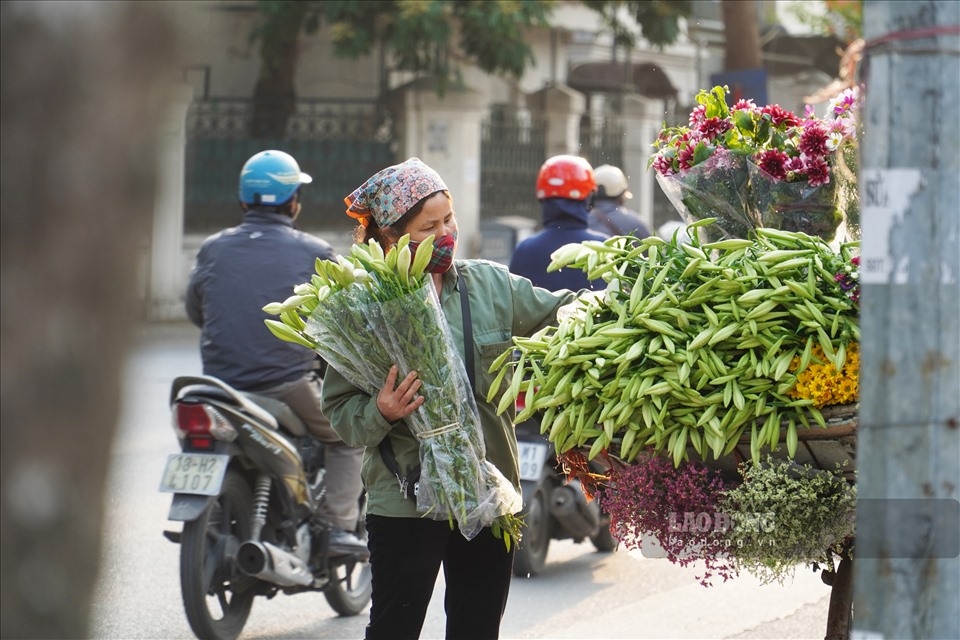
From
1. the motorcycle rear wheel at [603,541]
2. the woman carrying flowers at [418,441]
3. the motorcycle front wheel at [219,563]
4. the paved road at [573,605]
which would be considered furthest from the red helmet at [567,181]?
the woman carrying flowers at [418,441]

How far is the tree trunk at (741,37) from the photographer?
70.6 feet

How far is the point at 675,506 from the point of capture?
11.2 feet

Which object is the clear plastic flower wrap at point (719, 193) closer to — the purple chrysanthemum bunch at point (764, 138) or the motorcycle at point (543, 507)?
the purple chrysanthemum bunch at point (764, 138)

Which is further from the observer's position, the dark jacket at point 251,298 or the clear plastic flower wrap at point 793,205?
the dark jacket at point 251,298

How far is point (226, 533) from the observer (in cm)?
555

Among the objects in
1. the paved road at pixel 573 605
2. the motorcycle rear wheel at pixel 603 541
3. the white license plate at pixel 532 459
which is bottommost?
the paved road at pixel 573 605

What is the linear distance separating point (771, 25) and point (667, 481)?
2886 centimetres

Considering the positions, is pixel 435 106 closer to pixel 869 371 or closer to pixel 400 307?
pixel 400 307

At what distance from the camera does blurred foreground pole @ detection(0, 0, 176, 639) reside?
158cm

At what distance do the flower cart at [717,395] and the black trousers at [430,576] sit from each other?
355mm

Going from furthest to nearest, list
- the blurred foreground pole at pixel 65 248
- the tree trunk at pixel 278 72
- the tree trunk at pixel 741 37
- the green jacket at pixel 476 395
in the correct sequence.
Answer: the tree trunk at pixel 741 37
the tree trunk at pixel 278 72
the green jacket at pixel 476 395
the blurred foreground pole at pixel 65 248

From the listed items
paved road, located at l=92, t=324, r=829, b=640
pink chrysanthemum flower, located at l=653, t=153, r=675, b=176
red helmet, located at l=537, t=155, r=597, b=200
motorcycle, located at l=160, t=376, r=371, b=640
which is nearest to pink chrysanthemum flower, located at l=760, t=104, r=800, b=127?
pink chrysanthemum flower, located at l=653, t=153, r=675, b=176

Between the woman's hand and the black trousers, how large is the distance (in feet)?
1.02

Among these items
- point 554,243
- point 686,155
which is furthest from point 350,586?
point 686,155
